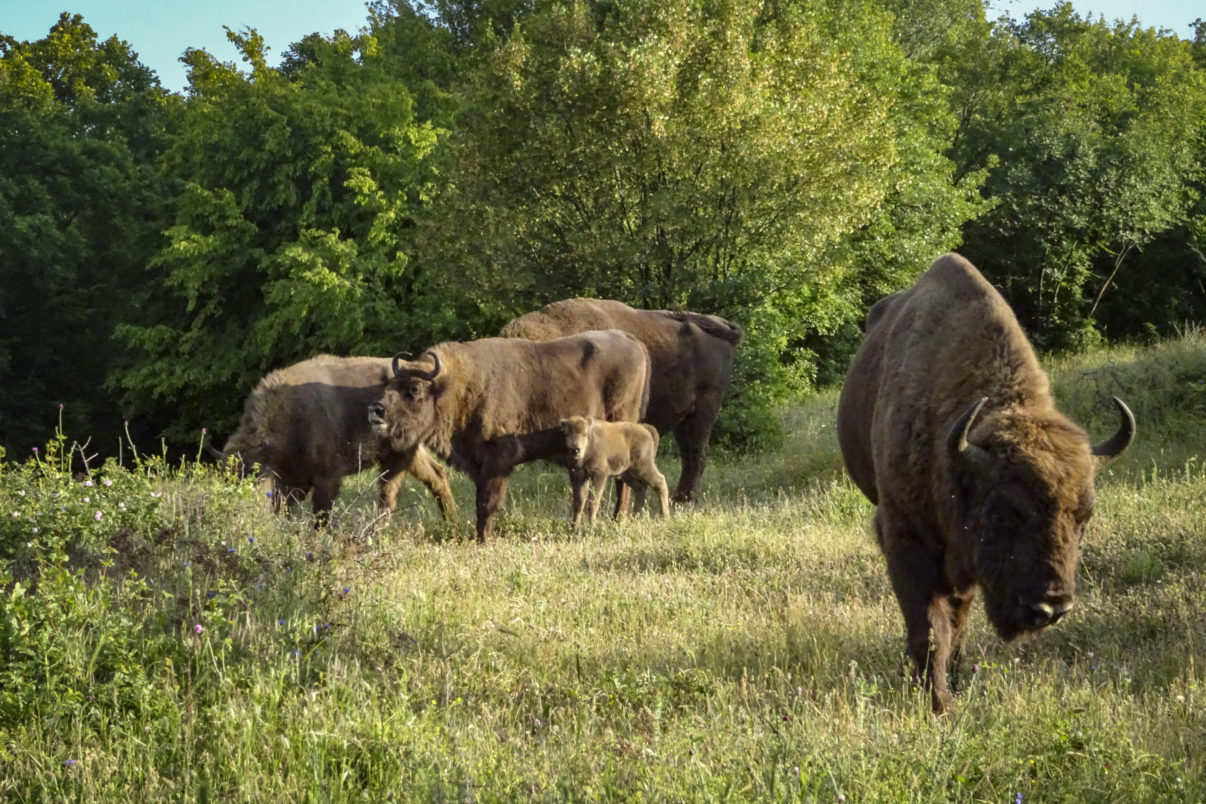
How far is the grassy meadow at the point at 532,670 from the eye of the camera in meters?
4.63

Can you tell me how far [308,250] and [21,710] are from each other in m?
27.0

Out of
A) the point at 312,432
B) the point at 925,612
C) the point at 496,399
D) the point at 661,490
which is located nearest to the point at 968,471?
the point at 925,612

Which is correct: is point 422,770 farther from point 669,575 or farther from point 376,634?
point 669,575

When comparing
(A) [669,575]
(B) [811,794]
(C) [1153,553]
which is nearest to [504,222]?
(A) [669,575]

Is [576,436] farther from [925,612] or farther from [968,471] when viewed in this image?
[968,471]

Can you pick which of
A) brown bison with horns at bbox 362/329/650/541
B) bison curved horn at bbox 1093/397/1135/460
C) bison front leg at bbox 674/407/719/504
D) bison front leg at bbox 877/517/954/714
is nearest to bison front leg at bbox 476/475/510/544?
brown bison with horns at bbox 362/329/650/541

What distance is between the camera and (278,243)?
33.7m

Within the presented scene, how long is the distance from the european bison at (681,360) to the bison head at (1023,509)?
1019cm

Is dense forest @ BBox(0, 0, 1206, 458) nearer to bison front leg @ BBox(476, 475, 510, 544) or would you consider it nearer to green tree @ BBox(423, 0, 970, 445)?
green tree @ BBox(423, 0, 970, 445)

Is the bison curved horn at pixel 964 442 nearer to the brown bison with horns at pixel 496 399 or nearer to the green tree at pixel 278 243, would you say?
the brown bison with horns at pixel 496 399

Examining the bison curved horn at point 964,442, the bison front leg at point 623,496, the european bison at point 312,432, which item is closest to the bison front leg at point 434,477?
the european bison at point 312,432

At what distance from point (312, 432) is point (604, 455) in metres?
3.13

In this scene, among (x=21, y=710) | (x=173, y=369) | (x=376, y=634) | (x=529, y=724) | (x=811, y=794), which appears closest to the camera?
(x=811, y=794)

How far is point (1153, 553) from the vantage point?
28.7ft
